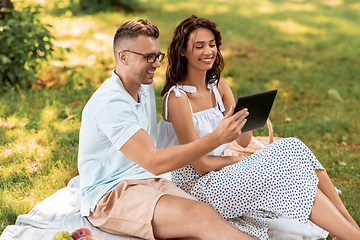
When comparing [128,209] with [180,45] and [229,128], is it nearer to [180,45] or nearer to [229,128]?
[229,128]

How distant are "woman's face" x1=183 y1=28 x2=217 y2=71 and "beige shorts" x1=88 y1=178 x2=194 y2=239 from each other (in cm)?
100

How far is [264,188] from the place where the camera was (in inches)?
95.0

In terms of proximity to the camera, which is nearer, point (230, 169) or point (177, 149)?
point (177, 149)

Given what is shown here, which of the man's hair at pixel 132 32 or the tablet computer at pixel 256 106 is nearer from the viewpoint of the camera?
the tablet computer at pixel 256 106

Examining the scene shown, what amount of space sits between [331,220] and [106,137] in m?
1.61


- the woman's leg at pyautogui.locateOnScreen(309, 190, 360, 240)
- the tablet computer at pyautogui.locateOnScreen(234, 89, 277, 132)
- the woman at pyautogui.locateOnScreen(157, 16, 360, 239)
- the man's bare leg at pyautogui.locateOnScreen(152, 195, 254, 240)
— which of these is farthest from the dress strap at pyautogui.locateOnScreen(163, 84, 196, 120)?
the woman's leg at pyautogui.locateOnScreen(309, 190, 360, 240)

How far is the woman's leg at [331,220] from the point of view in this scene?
2.36m

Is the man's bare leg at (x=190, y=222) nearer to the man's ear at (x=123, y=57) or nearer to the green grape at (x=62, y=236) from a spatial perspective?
the green grape at (x=62, y=236)

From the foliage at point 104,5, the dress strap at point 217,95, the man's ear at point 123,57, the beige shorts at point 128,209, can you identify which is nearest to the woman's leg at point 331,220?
the beige shorts at point 128,209

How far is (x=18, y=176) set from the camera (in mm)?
3312

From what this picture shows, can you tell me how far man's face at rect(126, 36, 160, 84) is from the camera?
7.79 feet

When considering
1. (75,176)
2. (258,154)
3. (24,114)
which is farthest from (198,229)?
(24,114)

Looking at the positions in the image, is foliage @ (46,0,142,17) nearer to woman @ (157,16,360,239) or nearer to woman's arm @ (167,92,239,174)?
woman @ (157,16,360,239)

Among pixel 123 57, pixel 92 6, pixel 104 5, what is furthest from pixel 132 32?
pixel 104 5
